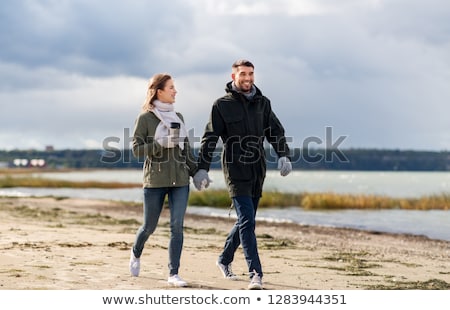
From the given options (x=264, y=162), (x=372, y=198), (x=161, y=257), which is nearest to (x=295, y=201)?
(x=372, y=198)

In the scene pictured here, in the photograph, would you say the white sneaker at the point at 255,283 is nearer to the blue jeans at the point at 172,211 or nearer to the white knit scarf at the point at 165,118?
the blue jeans at the point at 172,211

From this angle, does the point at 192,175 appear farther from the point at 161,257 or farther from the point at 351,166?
the point at 351,166

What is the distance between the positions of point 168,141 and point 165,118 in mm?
247

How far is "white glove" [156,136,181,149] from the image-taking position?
701 cm

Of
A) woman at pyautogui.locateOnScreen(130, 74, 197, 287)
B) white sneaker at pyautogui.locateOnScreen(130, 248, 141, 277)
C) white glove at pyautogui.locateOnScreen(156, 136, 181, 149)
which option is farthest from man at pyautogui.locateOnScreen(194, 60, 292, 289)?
white sneaker at pyautogui.locateOnScreen(130, 248, 141, 277)

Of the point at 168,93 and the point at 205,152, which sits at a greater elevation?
the point at 168,93

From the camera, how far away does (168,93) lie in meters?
7.09

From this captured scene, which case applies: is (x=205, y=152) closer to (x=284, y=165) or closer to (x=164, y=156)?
(x=164, y=156)

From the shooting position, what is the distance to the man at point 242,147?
7.14 metres

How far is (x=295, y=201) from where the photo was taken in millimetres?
32344

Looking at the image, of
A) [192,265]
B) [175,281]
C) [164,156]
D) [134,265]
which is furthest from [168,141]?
[192,265]

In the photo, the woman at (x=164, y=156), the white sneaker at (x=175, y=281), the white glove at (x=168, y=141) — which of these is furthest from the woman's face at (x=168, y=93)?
the white sneaker at (x=175, y=281)

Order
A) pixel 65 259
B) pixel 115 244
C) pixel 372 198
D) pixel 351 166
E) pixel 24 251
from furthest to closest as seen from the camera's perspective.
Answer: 1. pixel 351 166
2. pixel 372 198
3. pixel 115 244
4. pixel 24 251
5. pixel 65 259
